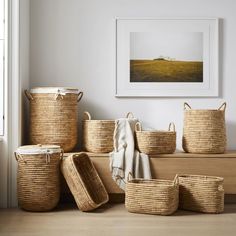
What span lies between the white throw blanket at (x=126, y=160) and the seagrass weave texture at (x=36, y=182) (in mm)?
576

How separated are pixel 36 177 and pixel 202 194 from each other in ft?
4.51

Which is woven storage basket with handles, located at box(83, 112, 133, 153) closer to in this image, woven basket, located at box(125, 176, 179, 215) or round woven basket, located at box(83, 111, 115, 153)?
round woven basket, located at box(83, 111, 115, 153)

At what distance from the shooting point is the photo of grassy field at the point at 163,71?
4.43 m

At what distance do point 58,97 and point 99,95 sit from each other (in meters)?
0.54

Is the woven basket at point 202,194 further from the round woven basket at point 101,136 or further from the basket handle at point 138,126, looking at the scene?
the round woven basket at point 101,136

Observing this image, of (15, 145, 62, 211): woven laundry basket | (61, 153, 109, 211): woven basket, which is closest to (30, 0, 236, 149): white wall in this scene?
(61, 153, 109, 211): woven basket

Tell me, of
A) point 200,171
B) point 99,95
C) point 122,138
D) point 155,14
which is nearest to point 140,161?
point 122,138

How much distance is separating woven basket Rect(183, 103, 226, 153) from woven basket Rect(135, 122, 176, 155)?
197 millimetres

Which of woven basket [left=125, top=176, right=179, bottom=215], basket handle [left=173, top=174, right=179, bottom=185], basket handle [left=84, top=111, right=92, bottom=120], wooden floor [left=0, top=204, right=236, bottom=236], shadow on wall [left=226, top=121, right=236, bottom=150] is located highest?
basket handle [left=84, top=111, right=92, bottom=120]

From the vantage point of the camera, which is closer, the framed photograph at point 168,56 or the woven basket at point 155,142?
the woven basket at point 155,142

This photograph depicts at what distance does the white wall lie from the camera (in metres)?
4.46

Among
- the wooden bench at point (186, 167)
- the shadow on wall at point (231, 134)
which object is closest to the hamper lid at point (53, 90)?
the wooden bench at point (186, 167)

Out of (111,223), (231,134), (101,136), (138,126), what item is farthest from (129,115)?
(111,223)

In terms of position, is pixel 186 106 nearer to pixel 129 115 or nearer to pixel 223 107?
pixel 223 107
